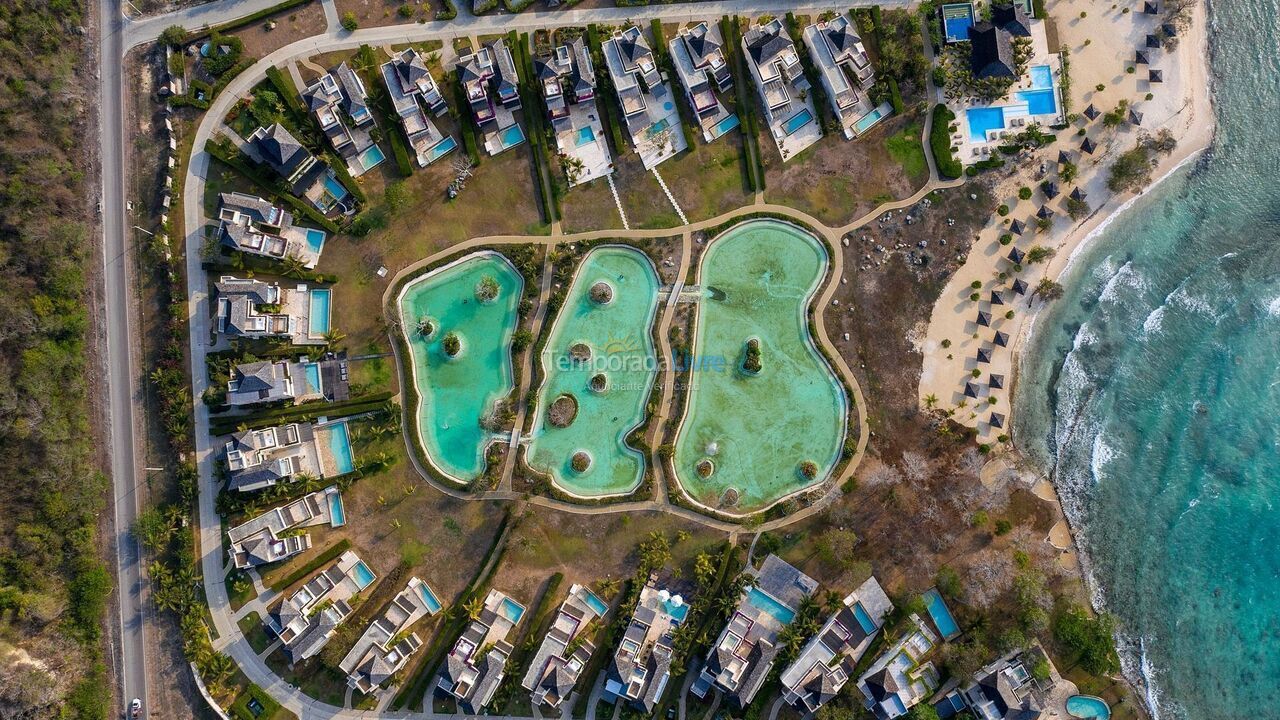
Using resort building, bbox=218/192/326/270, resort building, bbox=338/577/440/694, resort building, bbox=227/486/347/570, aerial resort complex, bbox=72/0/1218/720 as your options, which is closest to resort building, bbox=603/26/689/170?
aerial resort complex, bbox=72/0/1218/720

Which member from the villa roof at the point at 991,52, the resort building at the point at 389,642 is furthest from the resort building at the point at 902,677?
the villa roof at the point at 991,52

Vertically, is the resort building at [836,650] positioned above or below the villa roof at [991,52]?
below

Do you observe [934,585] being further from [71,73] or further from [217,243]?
[71,73]

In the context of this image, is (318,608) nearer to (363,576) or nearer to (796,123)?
(363,576)

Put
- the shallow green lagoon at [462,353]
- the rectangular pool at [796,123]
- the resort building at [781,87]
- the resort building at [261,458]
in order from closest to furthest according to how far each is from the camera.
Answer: the resort building at [261,458], the resort building at [781,87], the shallow green lagoon at [462,353], the rectangular pool at [796,123]

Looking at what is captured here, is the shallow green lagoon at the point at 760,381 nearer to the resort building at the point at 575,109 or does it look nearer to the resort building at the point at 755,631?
the resort building at the point at 755,631

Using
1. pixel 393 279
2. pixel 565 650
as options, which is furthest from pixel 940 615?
pixel 393 279
